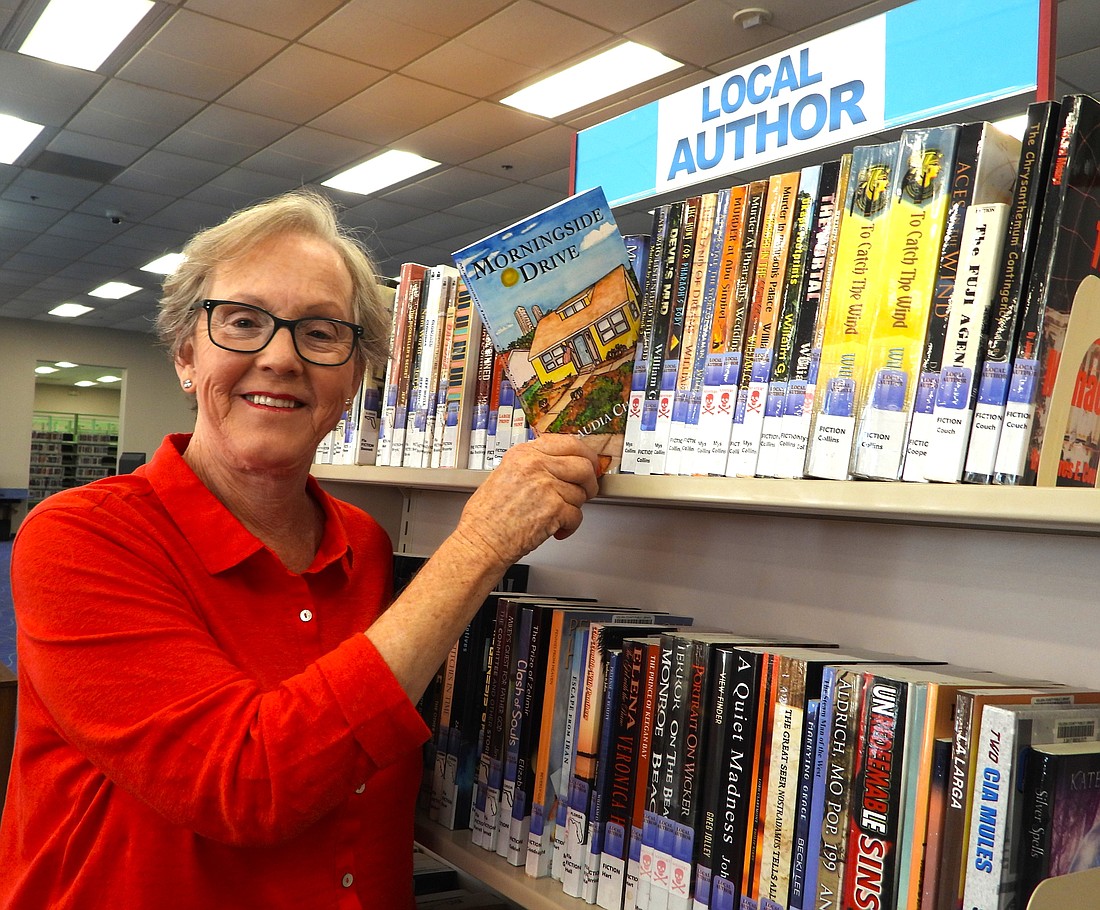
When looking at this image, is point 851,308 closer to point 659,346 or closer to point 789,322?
point 789,322

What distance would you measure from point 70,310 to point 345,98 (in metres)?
9.63

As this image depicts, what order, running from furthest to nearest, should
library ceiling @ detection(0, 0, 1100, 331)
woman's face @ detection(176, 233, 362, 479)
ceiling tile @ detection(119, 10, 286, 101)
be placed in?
ceiling tile @ detection(119, 10, 286, 101) → library ceiling @ detection(0, 0, 1100, 331) → woman's face @ detection(176, 233, 362, 479)

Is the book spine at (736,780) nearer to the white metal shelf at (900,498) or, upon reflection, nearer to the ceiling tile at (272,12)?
the white metal shelf at (900,498)

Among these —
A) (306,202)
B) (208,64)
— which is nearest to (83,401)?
(208,64)

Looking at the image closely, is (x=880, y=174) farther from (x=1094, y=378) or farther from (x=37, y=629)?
(x=37, y=629)

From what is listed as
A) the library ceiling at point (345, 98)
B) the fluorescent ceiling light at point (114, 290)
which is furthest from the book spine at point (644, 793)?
the fluorescent ceiling light at point (114, 290)

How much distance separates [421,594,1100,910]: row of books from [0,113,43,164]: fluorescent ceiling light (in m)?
6.36

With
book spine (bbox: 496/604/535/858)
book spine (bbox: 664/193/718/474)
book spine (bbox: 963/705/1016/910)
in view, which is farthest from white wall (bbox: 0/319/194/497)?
book spine (bbox: 963/705/1016/910)

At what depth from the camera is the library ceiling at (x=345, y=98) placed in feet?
14.4

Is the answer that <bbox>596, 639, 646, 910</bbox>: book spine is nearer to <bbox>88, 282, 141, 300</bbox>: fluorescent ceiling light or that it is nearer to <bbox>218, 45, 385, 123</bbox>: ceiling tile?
<bbox>218, 45, 385, 123</bbox>: ceiling tile

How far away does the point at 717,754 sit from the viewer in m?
1.02

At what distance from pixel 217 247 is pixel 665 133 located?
658 mm

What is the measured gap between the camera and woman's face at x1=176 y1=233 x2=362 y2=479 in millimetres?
1237

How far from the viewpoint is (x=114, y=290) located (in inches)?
464
